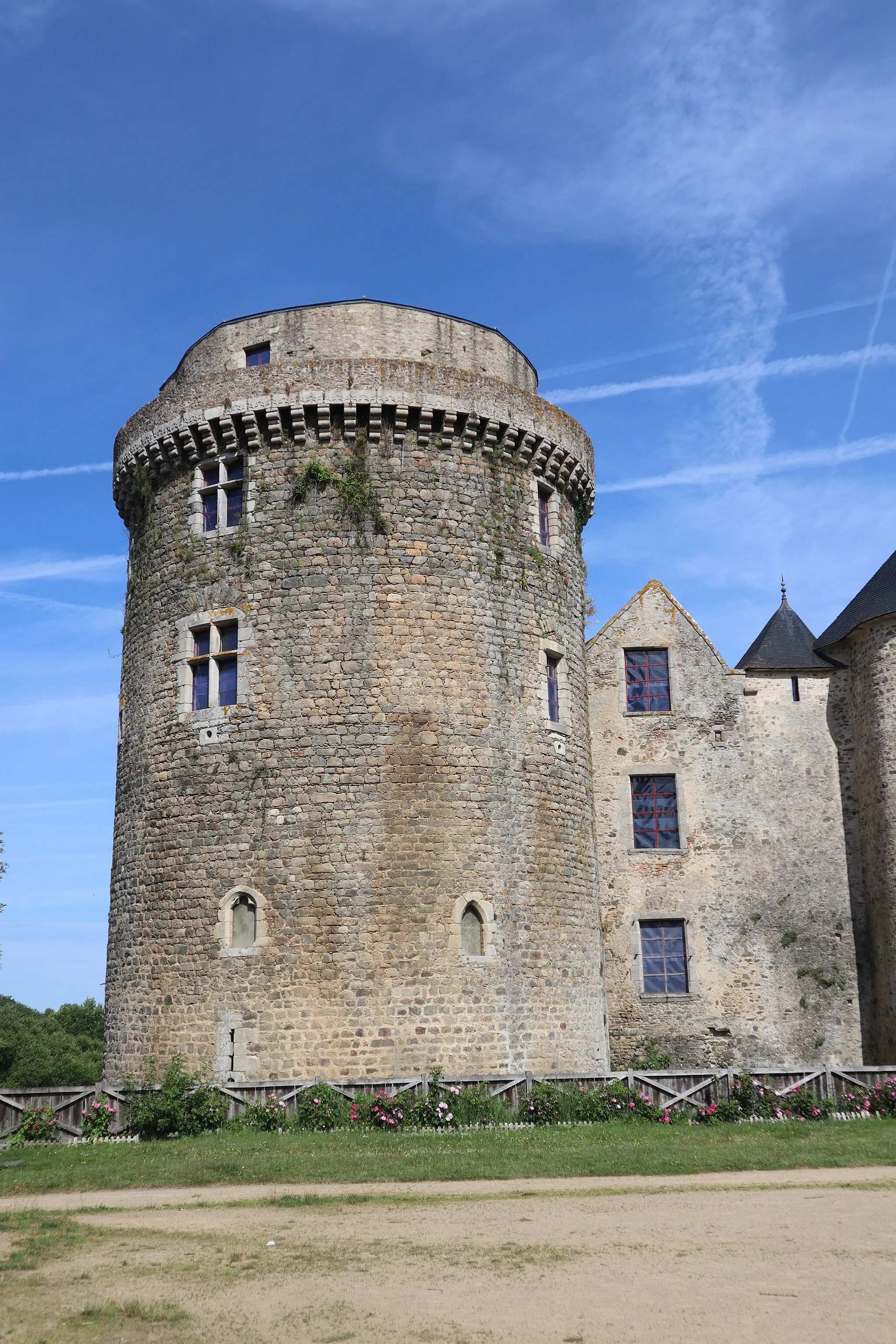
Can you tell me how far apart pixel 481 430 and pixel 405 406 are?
1278 millimetres

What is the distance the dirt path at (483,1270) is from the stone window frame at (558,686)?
8083 millimetres

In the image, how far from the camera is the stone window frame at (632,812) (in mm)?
19891

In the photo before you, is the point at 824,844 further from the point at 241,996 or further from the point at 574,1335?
the point at 574,1335

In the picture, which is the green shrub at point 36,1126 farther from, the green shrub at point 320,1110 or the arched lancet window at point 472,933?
the arched lancet window at point 472,933

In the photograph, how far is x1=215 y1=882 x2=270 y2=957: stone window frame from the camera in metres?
14.8

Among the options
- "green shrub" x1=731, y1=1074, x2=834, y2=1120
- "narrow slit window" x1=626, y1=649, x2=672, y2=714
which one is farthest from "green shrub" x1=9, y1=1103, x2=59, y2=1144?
"narrow slit window" x1=626, y1=649, x2=672, y2=714

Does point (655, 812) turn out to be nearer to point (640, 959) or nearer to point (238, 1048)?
point (640, 959)

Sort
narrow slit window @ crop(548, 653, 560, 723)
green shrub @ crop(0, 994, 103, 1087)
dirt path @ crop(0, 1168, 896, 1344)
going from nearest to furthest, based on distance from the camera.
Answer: dirt path @ crop(0, 1168, 896, 1344) < narrow slit window @ crop(548, 653, 560, 723) < green shrub @ crop(0, 994, 103, 1087)

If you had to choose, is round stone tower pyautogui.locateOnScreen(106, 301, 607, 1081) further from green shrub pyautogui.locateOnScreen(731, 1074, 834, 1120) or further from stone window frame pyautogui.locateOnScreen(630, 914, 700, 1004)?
green shrub pyautogui.locateOnScreen(731, 1074, 834, 1120)

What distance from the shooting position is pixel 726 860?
19.8 metres

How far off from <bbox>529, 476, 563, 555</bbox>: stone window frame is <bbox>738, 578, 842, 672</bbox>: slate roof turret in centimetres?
518

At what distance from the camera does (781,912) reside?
64.3 ft

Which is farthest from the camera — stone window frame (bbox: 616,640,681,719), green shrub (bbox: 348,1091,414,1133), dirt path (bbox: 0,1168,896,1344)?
stone window frame (bbox: 616,640,681,719)

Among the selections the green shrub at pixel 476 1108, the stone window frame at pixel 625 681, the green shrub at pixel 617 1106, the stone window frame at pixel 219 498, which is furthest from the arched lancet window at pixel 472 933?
the stone window frame at pixel 625 681
